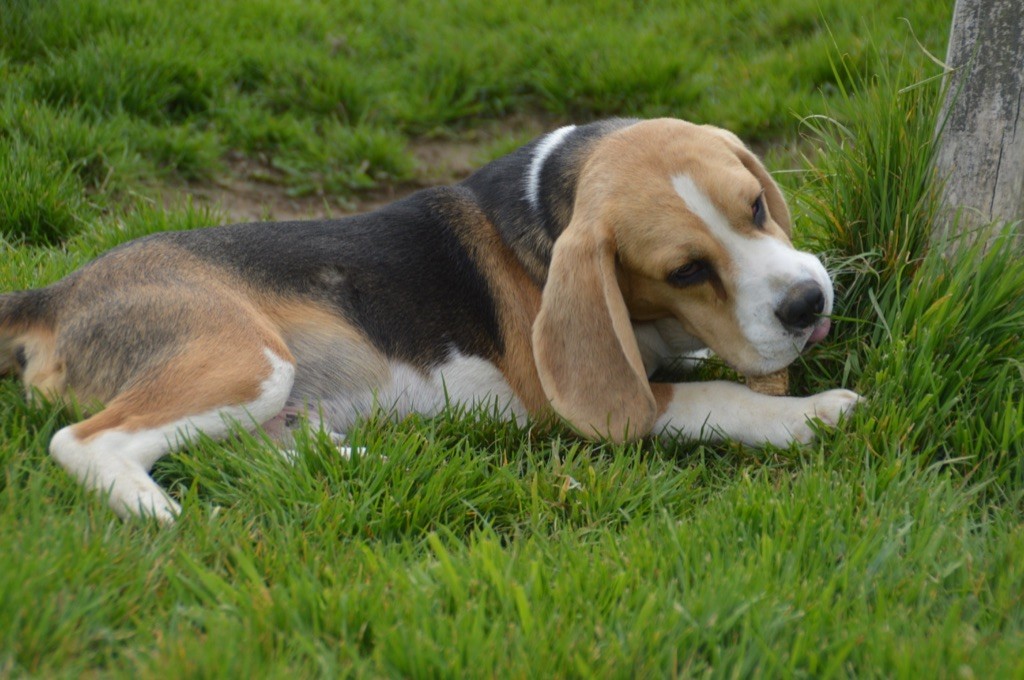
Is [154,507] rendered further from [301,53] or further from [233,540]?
[301,53]

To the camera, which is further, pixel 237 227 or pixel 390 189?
pixel 390 189

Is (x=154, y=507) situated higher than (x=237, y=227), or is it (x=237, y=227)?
(x=237, y=227)

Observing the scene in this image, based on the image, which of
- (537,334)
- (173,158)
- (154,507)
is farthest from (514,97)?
(154,507)

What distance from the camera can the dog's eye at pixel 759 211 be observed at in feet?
12.8

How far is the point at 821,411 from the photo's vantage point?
12.5 feet

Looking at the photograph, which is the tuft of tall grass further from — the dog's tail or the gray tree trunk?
the dog's tail

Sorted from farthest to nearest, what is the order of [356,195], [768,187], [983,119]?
[356,195], [768,187], [983,119]

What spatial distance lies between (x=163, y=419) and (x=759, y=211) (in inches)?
84.5

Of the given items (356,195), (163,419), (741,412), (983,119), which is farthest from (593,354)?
(356,195)

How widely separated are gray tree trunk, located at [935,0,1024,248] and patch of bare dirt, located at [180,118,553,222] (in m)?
3.59

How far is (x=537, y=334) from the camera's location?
3844 mm

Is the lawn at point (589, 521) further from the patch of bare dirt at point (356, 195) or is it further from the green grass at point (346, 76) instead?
the patch of bare dirt at point (356, 195)

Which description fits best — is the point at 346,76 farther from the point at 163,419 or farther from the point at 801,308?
the point at 801,308

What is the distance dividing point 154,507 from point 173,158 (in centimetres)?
401
